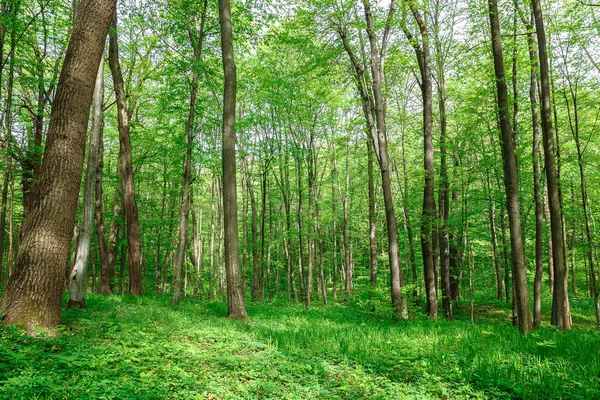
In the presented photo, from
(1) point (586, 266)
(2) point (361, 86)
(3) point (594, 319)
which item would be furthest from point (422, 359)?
(1) point (586, 266)

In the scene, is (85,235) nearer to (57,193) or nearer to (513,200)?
(57,193)

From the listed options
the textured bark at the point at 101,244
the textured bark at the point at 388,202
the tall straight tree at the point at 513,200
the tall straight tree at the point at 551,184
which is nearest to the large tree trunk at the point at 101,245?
the textured bark at the point at 101,244

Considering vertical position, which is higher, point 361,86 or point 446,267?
point 361,86

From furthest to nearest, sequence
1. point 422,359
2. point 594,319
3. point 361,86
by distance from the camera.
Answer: point 594,319 < point 361,86 < point 422,359

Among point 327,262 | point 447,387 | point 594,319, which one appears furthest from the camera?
point 327,262

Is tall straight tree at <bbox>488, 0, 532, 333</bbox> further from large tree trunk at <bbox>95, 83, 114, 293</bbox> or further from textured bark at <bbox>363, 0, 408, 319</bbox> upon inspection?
large tree trunk at <bbox>95, 83, 114, 293</bbox>

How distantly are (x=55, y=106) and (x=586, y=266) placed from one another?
3362cm

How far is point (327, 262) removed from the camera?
Result: 33.3 meters

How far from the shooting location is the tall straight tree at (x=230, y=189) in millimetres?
7559

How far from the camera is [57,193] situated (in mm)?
4352

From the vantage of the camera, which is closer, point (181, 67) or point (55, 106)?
point (55, 106)

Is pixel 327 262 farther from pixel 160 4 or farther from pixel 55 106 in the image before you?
pixel 55 106

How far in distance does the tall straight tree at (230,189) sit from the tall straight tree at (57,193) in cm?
330

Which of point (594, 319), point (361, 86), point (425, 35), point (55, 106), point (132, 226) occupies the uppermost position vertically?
point (425, 35)
